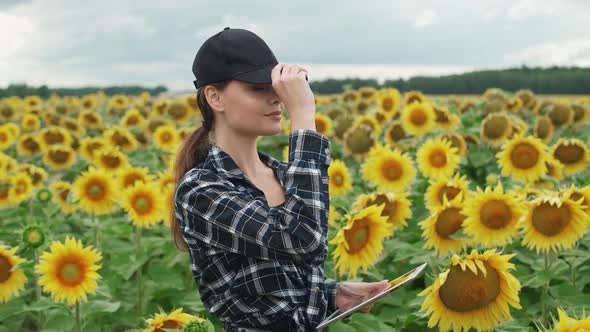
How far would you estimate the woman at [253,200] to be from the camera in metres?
2.06

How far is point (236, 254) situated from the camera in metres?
2.20

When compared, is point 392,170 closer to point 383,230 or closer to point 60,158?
point 383,230

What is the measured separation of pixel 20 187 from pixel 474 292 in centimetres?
393

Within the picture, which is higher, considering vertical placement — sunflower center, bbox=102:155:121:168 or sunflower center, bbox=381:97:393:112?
sunflower center, bbox=381:97:393:112

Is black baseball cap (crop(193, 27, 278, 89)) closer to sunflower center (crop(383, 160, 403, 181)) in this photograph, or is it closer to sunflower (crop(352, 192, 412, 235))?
sunflower (crop(352, 192, 412, 235))

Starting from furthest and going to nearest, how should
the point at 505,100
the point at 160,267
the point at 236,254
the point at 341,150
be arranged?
the point at 505,100, the point at 341,150, the point at 160,267, the point at 236,254

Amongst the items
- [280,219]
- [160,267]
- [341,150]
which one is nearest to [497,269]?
[280,219]

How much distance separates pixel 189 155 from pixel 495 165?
A: 3922 millimetres

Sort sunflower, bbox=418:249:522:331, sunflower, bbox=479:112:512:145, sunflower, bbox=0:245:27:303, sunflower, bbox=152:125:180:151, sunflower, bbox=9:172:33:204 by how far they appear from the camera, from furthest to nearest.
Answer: sunflower, bbox=152:125:180:151
sunflower, bbox=479:112:512:145
sunflower, bbox=9:172:33:204
sunflower, bbox=0:245:27:303
sunflower, bbox=418:249:522:331

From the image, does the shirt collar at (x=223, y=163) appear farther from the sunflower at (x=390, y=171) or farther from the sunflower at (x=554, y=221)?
the sunflower at (x=390, y=171)

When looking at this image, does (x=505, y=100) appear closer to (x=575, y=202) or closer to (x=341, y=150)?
(x=341, y=150)

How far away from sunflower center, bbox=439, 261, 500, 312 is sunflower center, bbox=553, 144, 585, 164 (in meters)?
3.09

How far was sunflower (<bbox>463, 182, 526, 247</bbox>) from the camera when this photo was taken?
3.05 m

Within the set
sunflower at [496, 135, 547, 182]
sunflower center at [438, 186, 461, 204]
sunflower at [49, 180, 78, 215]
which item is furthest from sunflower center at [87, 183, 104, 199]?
sunflower at [496, 135, 547, 182]
